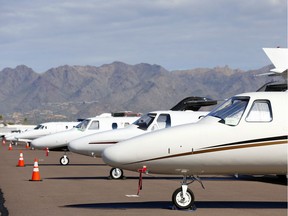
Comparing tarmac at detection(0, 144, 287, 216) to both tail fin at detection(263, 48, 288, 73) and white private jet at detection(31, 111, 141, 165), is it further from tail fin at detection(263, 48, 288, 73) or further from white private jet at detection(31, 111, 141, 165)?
tail fin at detection(263, 48, 288, 73)

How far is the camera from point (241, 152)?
1411 centimetres

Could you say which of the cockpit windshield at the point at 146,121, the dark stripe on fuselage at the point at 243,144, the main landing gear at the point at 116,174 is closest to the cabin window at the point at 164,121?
the cockpit windshield at the point at 146,121

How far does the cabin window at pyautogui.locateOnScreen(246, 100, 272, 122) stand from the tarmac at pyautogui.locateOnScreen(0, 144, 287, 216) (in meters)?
1.81

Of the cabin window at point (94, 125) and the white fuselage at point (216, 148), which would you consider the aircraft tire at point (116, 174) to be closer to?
the cabin window at point (94, 125)

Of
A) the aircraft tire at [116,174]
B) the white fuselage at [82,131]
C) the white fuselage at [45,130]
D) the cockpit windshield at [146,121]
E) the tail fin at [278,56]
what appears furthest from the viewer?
the white fuselage at [45,130]

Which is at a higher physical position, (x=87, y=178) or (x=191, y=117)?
(x=191, y=117)

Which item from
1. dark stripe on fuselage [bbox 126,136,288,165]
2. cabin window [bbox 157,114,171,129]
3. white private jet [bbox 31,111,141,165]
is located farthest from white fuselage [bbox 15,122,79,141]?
dark stripe on fuselage [bbox 126,136,288,165]

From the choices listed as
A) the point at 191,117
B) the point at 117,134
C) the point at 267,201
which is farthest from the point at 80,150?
the point at 267,201

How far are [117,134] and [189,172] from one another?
42.2ft

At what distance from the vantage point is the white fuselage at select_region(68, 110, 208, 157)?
26.4m

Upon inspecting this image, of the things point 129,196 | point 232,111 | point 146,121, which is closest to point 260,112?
point 232,111

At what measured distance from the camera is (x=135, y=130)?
26.7 meters

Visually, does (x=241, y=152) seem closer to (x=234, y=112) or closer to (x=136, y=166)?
(x=234, y=112)

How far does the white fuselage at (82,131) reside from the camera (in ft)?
113
